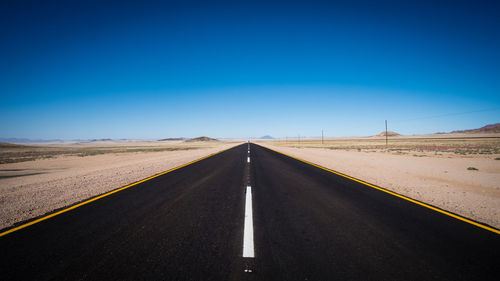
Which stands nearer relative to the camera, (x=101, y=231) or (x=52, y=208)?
(x=101, y=231)

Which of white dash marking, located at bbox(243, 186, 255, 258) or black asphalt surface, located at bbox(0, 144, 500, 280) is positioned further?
white dash marking, located at bbox(243, 186, 255, 258)

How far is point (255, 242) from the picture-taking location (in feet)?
9.62

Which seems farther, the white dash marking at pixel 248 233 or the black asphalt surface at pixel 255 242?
the white dash marking at pixel 248 233

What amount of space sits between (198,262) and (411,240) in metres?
3.16

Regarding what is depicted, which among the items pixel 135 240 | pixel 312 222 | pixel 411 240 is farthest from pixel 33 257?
pixel 411 240

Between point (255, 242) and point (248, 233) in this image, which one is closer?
point (255, 242)

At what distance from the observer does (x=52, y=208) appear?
179 inches

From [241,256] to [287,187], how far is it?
13.3ft

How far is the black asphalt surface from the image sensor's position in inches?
90.4

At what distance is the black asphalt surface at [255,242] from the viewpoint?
2297 millimetres

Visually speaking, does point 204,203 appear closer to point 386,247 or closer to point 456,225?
point 386,247

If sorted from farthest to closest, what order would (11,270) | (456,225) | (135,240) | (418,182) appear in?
(418,182) → (456,225) → (135,240) → (11,270)

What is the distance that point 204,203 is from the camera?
4.80m

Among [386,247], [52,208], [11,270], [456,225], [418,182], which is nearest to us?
[11,270]
